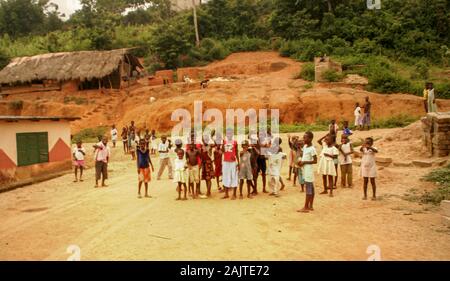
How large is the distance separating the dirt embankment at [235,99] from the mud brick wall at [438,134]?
10.2 m

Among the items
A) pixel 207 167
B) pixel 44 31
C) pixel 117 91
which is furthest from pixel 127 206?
pixel 44 31

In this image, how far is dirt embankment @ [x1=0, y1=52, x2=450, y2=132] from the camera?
2255cm

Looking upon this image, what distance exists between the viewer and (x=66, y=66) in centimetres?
3105

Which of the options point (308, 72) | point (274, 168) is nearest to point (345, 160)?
point (274, 168)

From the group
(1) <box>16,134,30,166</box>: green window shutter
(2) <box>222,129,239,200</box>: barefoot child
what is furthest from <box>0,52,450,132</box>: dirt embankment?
(2) <box>222,129,239,200</box>: barefoot child

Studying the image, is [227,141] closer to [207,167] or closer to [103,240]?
[207,167]

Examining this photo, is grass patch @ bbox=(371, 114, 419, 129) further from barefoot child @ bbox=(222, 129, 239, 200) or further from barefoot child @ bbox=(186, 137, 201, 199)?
barefoot child @ bbox=(186, 137, 201, 199)

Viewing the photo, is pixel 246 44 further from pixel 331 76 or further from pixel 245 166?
pixel 245 166

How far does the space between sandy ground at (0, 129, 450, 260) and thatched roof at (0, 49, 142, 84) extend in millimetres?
20418

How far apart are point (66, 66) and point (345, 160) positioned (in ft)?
85.6

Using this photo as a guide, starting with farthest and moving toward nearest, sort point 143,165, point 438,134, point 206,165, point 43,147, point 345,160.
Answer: point 43,147 < point 438,134 < point 143,165 < point 345,160 < point 206,165

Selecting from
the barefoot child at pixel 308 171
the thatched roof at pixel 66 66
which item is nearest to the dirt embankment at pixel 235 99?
the thatched roof at pixel 66 66

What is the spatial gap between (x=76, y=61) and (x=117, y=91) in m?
3.91

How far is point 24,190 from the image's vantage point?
12945 mm
